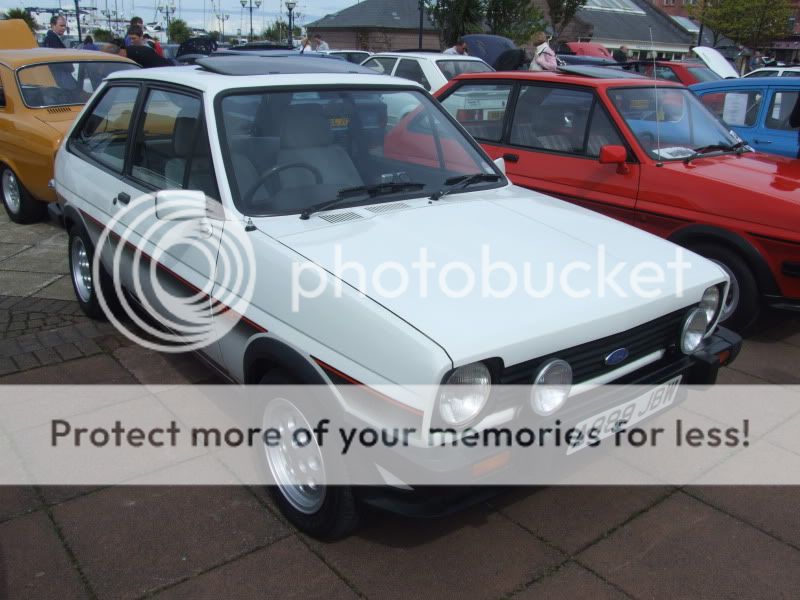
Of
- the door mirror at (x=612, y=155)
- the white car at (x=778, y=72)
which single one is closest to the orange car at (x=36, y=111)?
the door mirror at (x=612, y=155)

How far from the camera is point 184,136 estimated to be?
3.42m

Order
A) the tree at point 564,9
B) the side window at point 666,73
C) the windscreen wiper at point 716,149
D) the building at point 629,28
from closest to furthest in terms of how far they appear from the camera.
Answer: the windscreen wiper at point 716,149, the side window at point 666,73, the tree at point 564,9, the building at point 629,28

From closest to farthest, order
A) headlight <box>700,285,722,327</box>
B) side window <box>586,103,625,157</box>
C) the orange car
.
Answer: headlight <box>700,285,722,327</box>, side window <box>586,103,625,157</box>, the orange car

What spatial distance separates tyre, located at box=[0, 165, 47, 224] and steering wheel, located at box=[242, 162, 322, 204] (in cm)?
491

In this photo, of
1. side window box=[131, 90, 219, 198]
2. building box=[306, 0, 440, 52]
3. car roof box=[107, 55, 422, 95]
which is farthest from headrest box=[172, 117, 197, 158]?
building box=[306, 0, 440, 52]

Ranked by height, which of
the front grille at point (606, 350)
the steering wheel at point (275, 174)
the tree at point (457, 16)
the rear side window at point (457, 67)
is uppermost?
the tree at point (457, 16)

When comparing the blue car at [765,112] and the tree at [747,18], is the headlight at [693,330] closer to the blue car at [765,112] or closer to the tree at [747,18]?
the blue car at [765,112]

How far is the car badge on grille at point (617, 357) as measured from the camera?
265cm

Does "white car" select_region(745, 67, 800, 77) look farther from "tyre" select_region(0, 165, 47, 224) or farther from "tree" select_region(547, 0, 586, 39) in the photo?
"tree" select_region(547, 0, 586, 39)

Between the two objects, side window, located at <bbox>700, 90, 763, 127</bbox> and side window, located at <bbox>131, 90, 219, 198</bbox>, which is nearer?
side window, located at <bbox>131, 90, 219, 198</bbox>

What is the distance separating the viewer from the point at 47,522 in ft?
9.60

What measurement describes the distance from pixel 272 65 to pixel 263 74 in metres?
0.23

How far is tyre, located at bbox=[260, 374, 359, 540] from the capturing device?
8.64 ft
